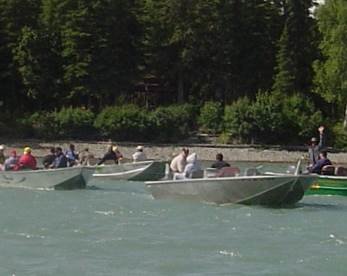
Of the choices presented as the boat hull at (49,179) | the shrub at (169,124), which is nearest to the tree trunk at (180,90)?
the shrub at (169,124)

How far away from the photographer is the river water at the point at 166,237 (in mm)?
17438

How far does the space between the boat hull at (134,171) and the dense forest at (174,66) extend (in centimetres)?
2388

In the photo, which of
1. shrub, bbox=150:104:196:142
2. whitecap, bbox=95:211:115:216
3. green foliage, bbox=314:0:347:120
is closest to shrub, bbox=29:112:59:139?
shrub, bbox=150:104:196:142

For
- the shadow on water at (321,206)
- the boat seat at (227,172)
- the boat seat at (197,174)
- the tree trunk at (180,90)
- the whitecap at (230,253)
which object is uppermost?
the tree trunk at (180,90)

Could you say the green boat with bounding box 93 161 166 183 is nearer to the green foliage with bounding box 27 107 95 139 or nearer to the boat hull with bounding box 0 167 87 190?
the boat hull with bounding box 0 167 87 190

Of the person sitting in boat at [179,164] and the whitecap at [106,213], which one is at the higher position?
the person sitting in boat at [179,164]

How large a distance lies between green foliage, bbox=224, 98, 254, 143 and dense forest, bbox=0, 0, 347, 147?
0.27 feet

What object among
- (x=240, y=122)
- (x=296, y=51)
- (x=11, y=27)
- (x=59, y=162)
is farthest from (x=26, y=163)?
(x=11, y=27)

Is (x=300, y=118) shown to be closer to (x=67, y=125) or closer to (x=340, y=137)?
(x=340, y=137)

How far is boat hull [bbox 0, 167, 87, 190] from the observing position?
31.8m

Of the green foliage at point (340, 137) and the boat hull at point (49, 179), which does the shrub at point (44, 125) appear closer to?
the green foliage at point (340, 137)

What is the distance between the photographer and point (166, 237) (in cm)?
2092

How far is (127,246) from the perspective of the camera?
19.7 m

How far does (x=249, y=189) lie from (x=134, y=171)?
11.3 m
